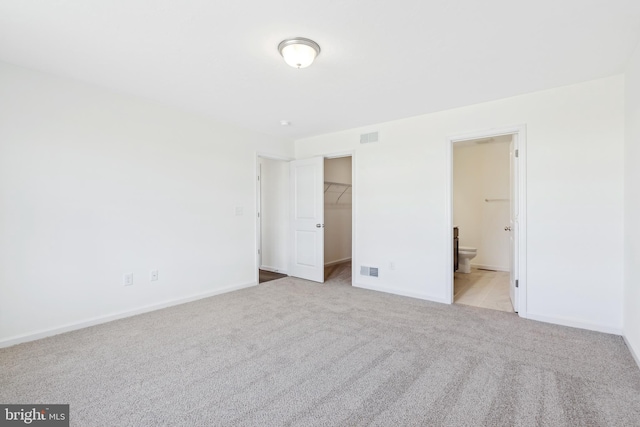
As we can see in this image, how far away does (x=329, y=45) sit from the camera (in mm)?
2297

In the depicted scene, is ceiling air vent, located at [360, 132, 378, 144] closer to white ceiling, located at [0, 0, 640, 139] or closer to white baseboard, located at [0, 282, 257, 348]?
white ceiling, located at [0, 0, 640, 139]

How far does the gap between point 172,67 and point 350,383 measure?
290 centimetres

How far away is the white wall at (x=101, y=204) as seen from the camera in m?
2.62

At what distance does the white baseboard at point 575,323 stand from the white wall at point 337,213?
12.0 ft

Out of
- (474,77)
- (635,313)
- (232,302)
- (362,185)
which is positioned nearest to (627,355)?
(635,313)

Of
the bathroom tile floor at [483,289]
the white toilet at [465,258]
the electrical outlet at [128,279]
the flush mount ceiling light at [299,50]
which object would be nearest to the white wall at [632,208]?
the bathroom tile floor at [483,289]

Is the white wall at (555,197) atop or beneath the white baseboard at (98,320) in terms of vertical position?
atop

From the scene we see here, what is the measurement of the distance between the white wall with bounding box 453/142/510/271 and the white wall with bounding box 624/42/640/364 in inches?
119

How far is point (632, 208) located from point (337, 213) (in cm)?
453

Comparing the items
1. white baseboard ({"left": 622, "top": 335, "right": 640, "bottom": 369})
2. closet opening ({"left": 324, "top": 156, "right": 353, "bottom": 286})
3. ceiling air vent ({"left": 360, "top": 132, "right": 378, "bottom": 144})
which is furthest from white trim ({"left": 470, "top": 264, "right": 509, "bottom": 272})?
ceiling air vent ({"left": 360, "top": 132, "right": 378, "bottom": 144})

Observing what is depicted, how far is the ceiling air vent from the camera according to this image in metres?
4.34

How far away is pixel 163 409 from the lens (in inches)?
68.6

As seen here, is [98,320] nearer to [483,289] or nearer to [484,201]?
[483,289]

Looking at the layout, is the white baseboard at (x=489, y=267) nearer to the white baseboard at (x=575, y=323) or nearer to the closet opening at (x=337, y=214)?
the closet opening at (x=337, y=214)
